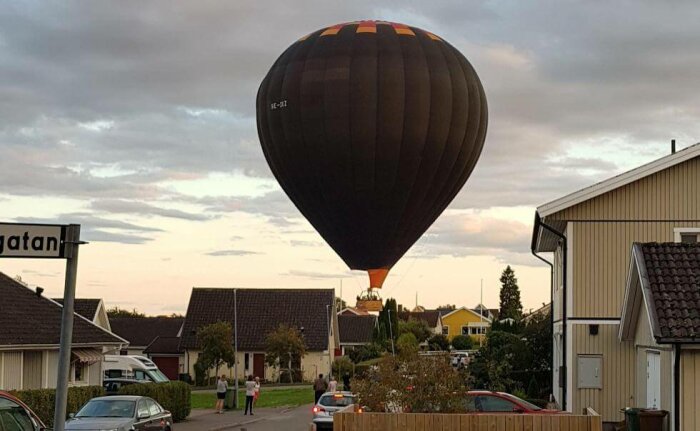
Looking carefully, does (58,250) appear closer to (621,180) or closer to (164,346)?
(621,180)

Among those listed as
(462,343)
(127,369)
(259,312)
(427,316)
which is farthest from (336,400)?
(427,316)

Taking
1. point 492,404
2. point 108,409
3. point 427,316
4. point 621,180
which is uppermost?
point 427,316

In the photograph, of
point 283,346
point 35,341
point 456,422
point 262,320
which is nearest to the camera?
point 456,422

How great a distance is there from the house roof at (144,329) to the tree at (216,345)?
2242 cm

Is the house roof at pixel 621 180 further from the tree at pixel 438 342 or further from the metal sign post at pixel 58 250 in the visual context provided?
the tree at pixel 438 342

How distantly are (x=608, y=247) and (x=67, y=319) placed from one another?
22864mm

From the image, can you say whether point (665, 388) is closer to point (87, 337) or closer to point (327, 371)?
point (87, 337)

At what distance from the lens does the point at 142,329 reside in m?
100

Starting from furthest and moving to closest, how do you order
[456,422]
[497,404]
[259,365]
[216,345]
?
1. [259,365]
2. [216,345]
3. [497,404]
4. [456,422]

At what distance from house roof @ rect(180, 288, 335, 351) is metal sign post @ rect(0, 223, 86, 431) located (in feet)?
228

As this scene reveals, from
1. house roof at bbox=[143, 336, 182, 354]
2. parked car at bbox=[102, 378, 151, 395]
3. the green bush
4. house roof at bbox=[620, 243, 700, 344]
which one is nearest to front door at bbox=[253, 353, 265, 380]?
house roof at bbox=[143, 336, 182, 354]

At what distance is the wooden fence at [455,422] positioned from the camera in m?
20.0

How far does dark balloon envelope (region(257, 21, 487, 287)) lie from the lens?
3497 centimetres

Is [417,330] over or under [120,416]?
over
